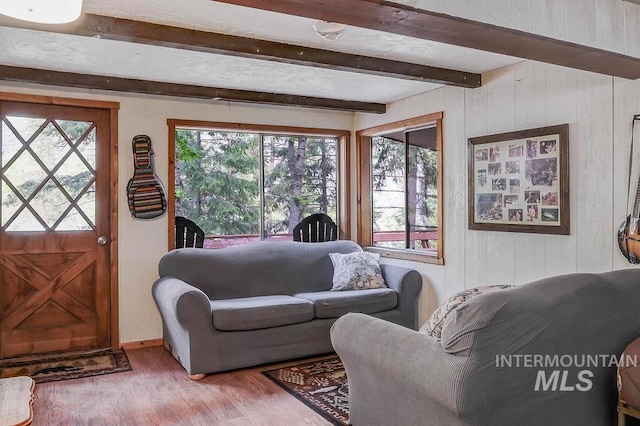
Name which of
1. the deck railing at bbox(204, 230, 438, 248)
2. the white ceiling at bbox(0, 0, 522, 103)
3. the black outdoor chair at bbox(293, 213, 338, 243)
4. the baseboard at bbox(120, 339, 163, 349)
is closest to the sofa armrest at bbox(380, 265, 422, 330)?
the deck railing at bbox(204, 230, 438, 248)

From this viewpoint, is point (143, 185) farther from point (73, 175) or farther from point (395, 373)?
point (395, 373)

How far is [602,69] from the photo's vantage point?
278cm

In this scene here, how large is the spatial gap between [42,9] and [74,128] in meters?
3.19

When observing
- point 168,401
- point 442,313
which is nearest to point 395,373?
point 442,313

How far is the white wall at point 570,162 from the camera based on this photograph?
10.3ft

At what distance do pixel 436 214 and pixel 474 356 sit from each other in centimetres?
298

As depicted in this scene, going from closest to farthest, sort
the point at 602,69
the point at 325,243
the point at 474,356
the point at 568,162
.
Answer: the point at 474,356 < the point at 602,69 < the point at 568,162 < the point at 325,243

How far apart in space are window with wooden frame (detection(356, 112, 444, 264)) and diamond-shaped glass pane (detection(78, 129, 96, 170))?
2.69m

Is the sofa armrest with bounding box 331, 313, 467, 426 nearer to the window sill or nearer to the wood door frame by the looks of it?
the window sill

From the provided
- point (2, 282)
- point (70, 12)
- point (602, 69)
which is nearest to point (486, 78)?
point (602, 69)

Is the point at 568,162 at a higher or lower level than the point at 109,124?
lower

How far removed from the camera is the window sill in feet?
15.0

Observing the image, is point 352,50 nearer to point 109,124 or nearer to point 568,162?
point 568,162

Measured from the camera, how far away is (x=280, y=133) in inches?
208
